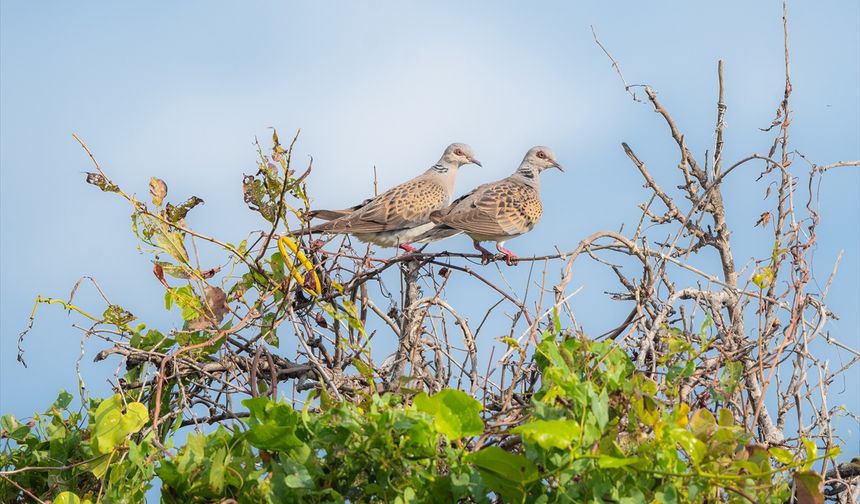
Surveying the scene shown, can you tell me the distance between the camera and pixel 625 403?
282 cm

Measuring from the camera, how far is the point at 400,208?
312 inches

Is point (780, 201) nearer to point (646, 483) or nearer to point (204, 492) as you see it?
point (646, 483)

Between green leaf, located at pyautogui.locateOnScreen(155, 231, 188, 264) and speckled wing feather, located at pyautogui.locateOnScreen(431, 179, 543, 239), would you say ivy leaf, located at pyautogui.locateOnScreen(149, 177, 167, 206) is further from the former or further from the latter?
speckled wing feather, located at pyautogui.locateOnScreen(431, 179, 543, 239)

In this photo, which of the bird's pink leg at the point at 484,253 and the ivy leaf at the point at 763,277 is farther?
the bird's pink leg at the point at 484,253

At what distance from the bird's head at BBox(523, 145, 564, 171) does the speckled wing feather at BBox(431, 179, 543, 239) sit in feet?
2.59

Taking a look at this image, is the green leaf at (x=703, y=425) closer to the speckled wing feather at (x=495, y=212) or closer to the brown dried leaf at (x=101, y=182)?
the brown dried leaf at (x=101, y=182)

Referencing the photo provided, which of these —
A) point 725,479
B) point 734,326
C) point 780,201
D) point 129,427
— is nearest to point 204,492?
point 129,427

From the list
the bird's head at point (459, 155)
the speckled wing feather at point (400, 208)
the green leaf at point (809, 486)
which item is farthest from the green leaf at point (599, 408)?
the bird's head at point (459, 155)

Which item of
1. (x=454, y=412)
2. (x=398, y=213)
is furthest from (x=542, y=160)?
(x=454, y=412)

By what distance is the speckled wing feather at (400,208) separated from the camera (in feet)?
24.7

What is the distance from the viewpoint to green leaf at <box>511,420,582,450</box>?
245 centimetres

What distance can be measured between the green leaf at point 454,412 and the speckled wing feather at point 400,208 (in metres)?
4.27

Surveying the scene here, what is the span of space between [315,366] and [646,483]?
1.64 meters

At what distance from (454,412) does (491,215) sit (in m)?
4.89
